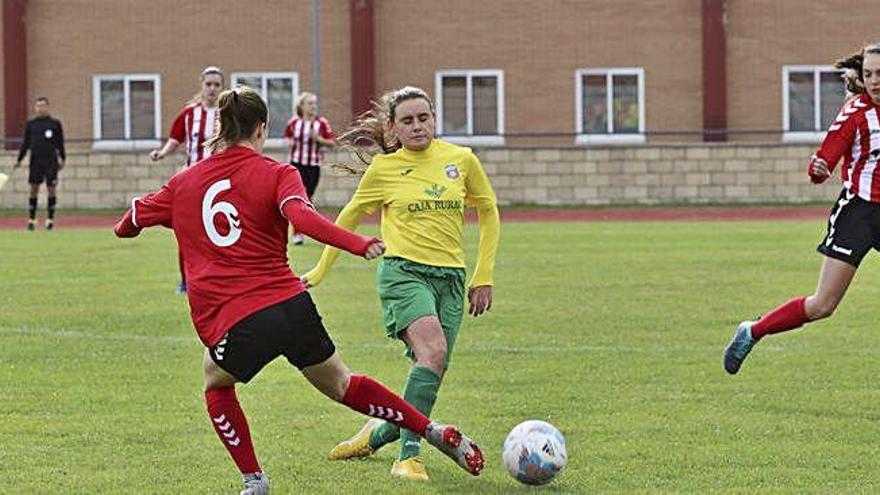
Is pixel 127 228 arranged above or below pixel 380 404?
above

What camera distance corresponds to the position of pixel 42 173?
1183 inches

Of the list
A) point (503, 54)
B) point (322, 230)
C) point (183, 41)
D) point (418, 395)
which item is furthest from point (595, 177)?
point (322, 230)

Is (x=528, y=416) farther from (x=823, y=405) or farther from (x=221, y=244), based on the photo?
(x=221, y=244)

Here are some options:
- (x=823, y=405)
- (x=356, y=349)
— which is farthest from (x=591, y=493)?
(x=356, y=349)

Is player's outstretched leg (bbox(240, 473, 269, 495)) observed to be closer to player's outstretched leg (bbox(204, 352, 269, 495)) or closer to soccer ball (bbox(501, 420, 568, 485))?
player's outstretched leg (bbox(204, 352, 269, 495))

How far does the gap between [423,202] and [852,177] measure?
10.0ft

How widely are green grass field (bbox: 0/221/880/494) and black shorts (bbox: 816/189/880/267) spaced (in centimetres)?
82

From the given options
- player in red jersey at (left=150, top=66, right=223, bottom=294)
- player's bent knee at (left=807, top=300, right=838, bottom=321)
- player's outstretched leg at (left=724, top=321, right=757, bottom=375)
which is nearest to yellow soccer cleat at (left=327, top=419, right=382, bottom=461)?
player's outstretched leg at (left=724, top=321, right=757, bottom=375)

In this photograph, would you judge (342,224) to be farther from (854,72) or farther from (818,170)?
(854,72)

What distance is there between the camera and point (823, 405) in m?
9.77

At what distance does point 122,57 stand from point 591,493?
32700 mm

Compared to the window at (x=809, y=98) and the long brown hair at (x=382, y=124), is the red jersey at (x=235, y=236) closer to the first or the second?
the long brown hair at (x=382, y=124)

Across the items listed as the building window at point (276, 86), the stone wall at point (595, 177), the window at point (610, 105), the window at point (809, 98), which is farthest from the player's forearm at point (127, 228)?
the window at point (809, 98)

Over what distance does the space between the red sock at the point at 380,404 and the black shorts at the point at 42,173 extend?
921 inches
